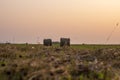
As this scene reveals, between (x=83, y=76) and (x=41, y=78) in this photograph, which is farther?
(x=83, y=76)

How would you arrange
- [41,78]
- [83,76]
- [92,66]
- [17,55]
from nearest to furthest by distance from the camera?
[41,78] → [83,76] → [92,66] → [17,55]

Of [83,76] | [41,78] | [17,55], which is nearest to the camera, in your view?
[41,78]

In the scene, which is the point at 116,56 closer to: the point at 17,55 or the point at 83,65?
Result: the point at 17,55

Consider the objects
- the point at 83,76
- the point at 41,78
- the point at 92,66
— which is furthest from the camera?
the point at 92,66

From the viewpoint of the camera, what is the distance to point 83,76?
37.8 ft

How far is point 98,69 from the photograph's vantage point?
1214 centimetres

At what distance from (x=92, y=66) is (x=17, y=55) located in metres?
7.09

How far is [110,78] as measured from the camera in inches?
454

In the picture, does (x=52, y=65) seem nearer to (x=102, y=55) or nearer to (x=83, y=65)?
(x=83, y=65)

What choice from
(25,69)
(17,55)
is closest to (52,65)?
(25,69)

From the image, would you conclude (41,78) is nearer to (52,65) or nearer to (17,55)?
(52,65)

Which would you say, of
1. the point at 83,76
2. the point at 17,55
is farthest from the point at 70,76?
the point at 17,55

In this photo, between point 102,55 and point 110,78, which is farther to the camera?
point 102,55

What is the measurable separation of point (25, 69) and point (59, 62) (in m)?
1.48
